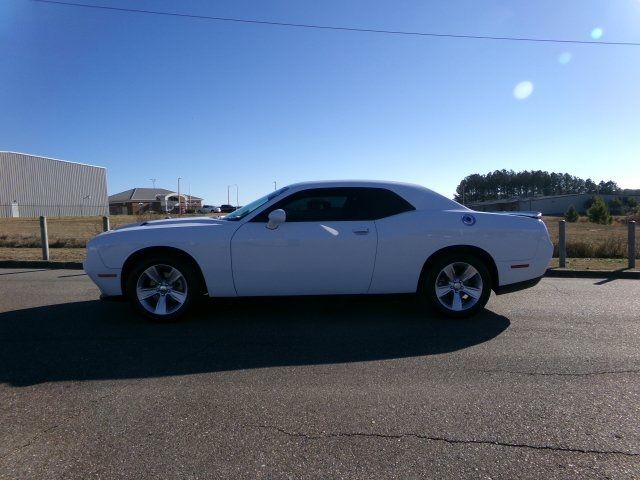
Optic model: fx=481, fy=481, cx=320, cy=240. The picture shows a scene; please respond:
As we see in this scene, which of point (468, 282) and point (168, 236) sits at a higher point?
point (168, 236)

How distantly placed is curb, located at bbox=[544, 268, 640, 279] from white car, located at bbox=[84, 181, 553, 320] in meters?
3.90

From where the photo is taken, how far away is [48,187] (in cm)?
7031

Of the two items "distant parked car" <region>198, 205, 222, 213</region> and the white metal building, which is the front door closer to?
the white metal building

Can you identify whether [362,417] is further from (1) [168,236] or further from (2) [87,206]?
(2) [87,206]

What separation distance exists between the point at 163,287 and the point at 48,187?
248 feet

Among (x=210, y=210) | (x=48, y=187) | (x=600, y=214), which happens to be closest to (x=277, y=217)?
(x=600, y=214)

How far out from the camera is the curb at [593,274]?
9.05 m

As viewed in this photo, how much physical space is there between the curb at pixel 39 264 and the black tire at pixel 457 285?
315 inches

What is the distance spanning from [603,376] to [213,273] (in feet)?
12.6

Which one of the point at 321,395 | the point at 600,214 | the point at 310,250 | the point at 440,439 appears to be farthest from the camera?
the point at 600,214

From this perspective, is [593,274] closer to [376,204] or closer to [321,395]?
[376,204]

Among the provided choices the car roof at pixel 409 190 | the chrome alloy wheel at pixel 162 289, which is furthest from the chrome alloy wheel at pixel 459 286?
the chrome alloy wheel at pixel 162 289

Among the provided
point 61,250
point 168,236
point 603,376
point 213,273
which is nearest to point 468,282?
point 603,376

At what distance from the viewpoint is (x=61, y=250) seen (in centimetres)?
1295
